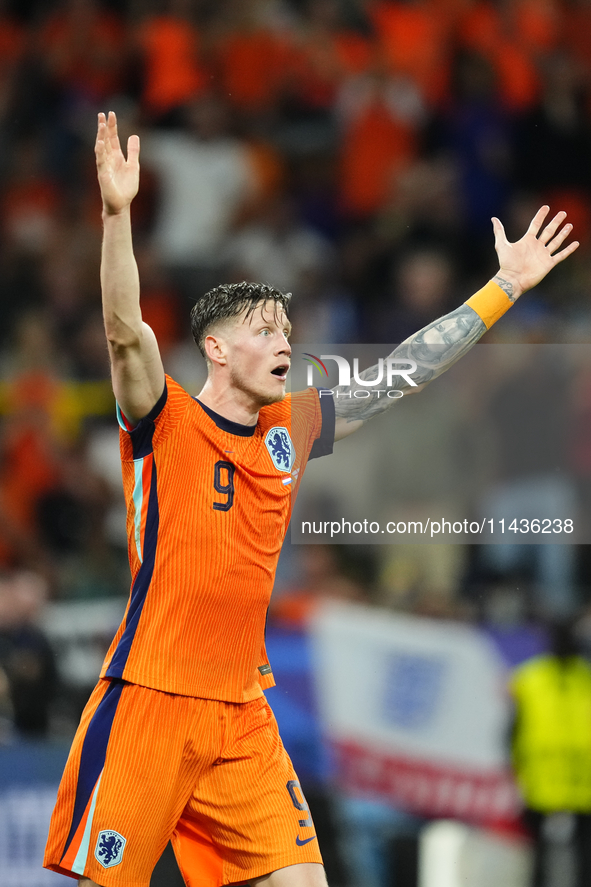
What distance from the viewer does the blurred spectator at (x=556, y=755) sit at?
5.53m

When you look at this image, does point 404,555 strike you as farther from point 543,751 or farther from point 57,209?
point 57,209

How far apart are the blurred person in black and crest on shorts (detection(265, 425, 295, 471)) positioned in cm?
246

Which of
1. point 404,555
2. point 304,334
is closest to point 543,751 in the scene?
point 404,555

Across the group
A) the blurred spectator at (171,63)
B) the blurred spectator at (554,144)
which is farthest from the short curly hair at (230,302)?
the blurred spectator at (171,63)

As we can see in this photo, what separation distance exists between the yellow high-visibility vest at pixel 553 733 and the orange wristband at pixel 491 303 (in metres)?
2.37

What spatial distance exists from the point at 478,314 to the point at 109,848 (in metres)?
1.98

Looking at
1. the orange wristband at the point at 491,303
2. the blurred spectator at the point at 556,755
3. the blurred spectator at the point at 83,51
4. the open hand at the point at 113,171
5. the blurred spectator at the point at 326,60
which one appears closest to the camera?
the open hand at the point at 113,171

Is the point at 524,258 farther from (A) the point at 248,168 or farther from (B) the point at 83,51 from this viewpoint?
(B) the point at 83,51

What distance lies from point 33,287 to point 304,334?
2.53 m

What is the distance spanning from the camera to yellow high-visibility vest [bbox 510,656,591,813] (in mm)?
5547

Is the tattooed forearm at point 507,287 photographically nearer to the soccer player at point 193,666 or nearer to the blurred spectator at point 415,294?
the soccer player at point 193,666

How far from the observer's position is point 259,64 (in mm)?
7469

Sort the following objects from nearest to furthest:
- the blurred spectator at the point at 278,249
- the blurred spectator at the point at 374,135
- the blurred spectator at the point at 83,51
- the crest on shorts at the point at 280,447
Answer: the crest on shorts at the point at 280,447 → the blurred spectator at the point at 278,249 → the blurred spectator at the point at 374,135 → the blurred spectator at the point at 83,51

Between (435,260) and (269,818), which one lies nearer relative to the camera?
(269,818)
